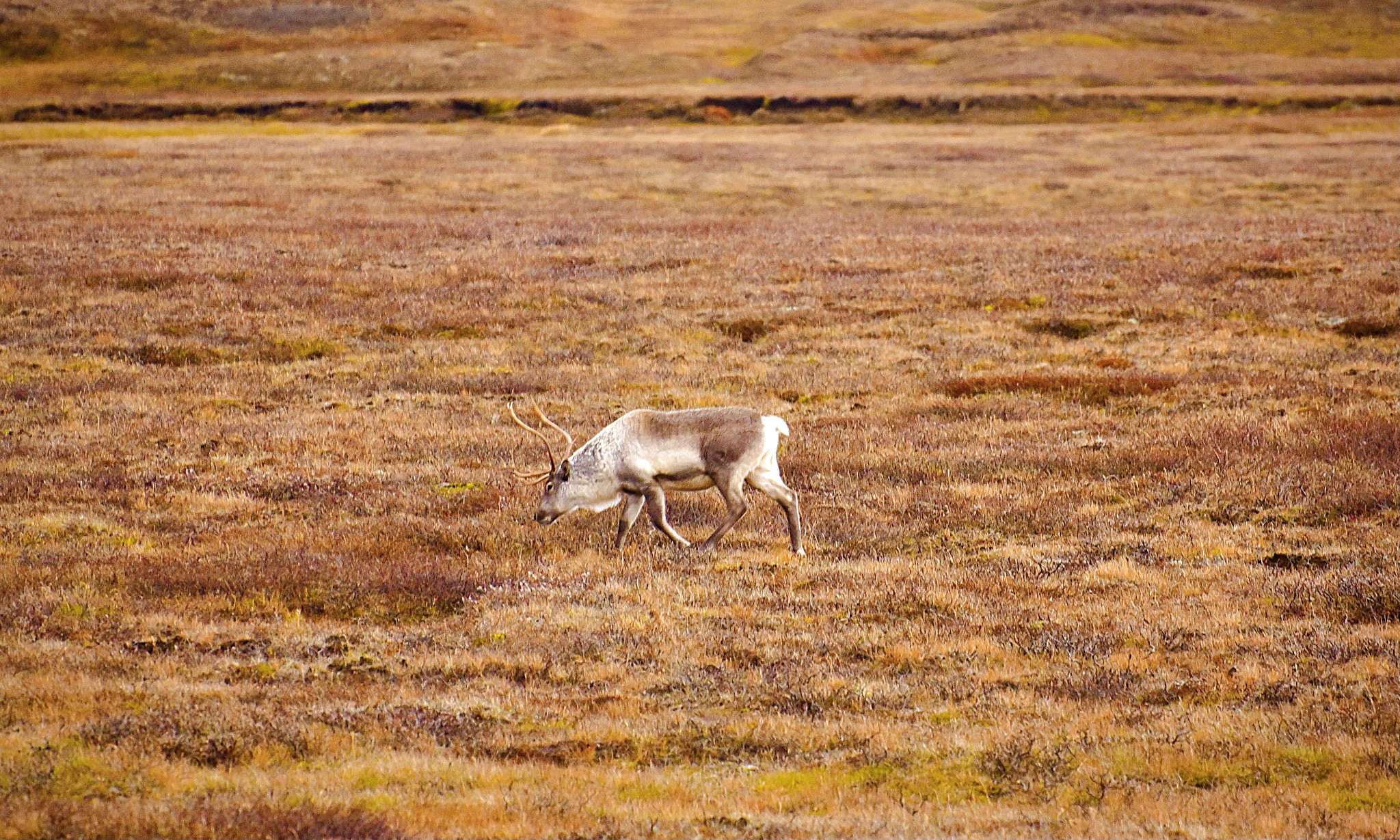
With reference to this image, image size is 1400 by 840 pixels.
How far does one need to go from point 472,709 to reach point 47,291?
22420mm

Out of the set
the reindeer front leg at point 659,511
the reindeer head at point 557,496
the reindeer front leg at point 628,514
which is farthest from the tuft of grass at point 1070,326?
the reindeer head at point 557,496

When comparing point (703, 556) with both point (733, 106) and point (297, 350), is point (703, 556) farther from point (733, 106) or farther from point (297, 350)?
point (733, 106)

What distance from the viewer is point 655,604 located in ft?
34.7

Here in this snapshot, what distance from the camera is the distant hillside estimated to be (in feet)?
383

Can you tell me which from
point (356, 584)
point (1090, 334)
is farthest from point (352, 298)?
point (356, 584)

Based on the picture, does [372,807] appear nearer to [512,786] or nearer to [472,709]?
[512,786]

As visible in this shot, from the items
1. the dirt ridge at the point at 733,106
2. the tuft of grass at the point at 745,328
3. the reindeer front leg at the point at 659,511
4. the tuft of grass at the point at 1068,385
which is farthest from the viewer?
the dirt ridge at the point at 733,106

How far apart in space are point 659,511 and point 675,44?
140m

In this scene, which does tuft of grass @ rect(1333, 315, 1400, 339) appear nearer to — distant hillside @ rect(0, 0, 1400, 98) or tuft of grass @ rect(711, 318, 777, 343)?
tuft of grass @ rect(711, 318, 777, 343)

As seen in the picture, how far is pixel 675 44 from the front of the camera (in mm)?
145125

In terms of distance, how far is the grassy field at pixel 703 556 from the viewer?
7.14 m

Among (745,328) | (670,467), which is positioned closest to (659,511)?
(670,467)

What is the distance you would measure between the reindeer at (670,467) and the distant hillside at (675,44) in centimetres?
10289

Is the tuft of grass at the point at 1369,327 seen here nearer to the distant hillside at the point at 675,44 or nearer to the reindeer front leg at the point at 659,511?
the reindeer front leg at the point at 659,511
